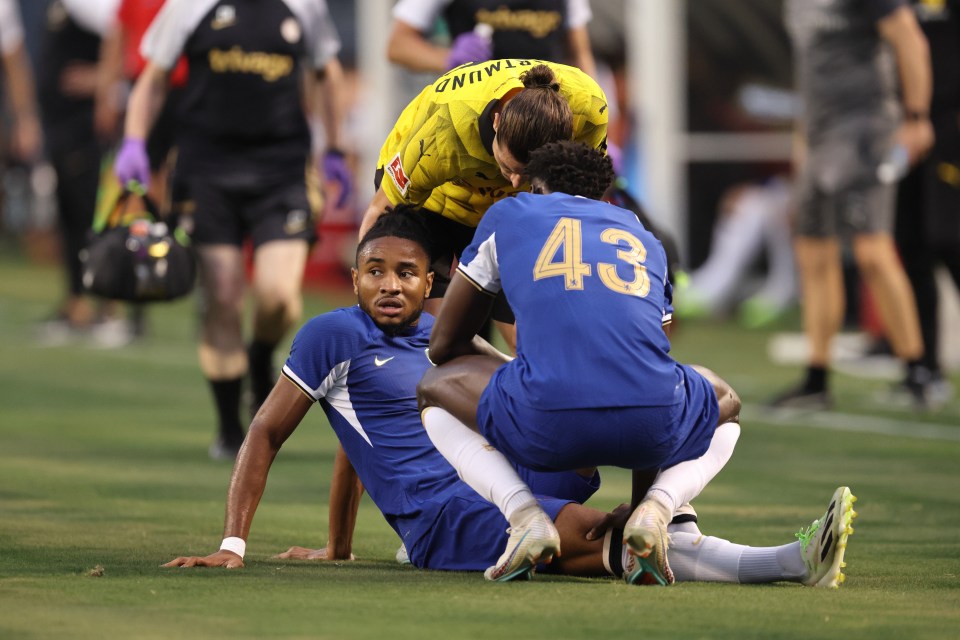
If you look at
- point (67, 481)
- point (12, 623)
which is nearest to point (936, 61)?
point (67, 481)

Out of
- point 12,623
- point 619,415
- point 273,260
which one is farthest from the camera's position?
point 273,260

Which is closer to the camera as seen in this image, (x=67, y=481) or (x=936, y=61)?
(x=67, y=481)

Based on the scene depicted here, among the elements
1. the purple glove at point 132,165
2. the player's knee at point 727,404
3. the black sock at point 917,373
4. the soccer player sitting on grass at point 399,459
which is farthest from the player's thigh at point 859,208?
the player's knee at point 727,404

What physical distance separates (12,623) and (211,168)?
14.5ft

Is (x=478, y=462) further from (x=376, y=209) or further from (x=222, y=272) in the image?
(x=222, y=272)

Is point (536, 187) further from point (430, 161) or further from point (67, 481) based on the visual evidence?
point (67, 481)

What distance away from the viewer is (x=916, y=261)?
10844 mm

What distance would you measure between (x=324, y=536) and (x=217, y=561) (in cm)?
110

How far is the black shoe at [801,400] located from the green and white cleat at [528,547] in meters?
5.50

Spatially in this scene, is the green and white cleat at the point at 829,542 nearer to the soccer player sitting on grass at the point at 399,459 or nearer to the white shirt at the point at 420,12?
the soccer player sitting on grass at the point at 399,459

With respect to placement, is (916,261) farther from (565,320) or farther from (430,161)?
(565,320)

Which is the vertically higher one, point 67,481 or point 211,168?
point 211,168

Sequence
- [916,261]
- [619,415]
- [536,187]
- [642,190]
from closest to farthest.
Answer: [619,415] < [536,187] < [916,261] < [642,190]

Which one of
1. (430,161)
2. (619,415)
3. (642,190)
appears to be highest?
(430,161)
